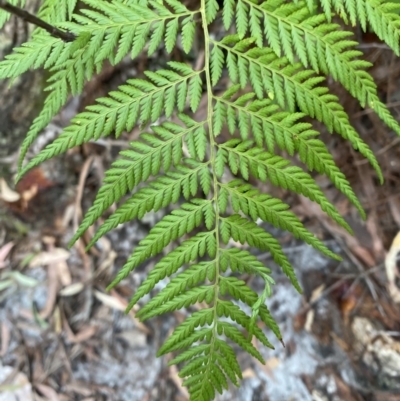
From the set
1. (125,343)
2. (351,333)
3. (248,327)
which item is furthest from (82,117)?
(351,333)

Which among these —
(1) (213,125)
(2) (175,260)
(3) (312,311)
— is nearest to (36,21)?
(1) (213,125)

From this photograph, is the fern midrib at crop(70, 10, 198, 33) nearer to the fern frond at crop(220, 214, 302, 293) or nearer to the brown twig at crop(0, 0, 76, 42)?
the brown twig at crop(0, 0, 76, 42)

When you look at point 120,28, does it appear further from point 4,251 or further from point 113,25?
point 4,251

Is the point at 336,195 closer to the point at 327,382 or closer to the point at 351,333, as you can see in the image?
the point at 351,333

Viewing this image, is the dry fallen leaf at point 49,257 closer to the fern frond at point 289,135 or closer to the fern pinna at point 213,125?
the fern pinna at point 213,125

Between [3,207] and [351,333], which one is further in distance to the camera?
[3,207]

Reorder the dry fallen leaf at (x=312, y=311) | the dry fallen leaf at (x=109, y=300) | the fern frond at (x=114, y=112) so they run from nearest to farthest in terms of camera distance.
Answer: the fern frond at (x=114, y=112)
the dry fallen leaf at (x=312, y=311)
the dry fallen leaf at (x=109, y=300)

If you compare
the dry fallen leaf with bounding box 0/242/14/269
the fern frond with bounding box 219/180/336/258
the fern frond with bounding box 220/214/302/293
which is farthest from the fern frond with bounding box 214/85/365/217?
the dry fallen leaf with bounding box 0/242/14/269

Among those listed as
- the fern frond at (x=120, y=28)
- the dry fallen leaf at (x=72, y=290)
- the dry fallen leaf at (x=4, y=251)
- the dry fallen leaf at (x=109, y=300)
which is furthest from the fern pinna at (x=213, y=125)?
the dry fallen leaf at (x=4, y=251)
